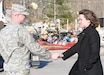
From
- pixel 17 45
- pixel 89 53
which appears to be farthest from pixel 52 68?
pixel 17 45

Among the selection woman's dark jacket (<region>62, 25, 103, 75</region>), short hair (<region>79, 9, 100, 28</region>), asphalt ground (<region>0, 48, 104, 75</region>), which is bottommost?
asphalt ground (<region>0, 48, 104, 75</region>)

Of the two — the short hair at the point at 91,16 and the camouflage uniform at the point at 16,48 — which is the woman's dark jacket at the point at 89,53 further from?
the camouflage uniform at the point at 16,48

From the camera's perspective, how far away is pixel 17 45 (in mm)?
4668

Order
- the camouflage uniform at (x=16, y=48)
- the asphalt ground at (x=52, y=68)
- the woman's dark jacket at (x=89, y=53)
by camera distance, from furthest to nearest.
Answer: the asphalt ground at (x=52, y=68) < the woman's dark jacket at (x=89, y=53) < the camouflage uniform at (x=16, y=48)

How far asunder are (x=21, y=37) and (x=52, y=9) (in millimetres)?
28079

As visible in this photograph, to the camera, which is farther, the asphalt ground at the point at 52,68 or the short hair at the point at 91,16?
the asphalt ground at the point at 52,68

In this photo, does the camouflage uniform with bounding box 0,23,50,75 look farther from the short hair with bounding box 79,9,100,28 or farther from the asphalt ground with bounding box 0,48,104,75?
the asphalt ground with bounding box 0,48,104,75

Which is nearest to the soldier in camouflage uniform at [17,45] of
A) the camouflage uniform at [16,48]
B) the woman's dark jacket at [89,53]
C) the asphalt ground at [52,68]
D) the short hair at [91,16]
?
the camouflage uniform at [16,48]

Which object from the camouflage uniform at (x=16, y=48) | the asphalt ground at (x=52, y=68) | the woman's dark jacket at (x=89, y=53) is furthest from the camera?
the asphalt ground at (x=52, y=68)

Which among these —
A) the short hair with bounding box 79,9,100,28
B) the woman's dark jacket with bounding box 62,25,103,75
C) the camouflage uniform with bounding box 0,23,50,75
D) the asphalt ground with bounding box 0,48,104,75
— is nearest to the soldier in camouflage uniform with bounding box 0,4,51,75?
the camouflage uniform with bounding box 0,23,50,75

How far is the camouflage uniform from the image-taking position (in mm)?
4656

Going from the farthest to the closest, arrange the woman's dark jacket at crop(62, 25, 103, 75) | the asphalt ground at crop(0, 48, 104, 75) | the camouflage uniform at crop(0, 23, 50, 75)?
1. the asphalt ground at crop(0, 48, 104, 75)
2. the woman's dark jacket at crop(62, 25, 103, 75)
3. the camouflage uniform at crop(0, 23, 50, 75)

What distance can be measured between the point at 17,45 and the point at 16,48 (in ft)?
0.13

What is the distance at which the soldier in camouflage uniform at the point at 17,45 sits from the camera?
4.66 meters
